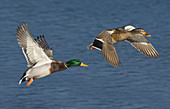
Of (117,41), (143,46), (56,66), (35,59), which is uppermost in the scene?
(117,41)

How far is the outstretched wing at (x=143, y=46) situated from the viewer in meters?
14.3

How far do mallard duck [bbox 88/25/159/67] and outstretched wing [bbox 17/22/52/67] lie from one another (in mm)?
1734

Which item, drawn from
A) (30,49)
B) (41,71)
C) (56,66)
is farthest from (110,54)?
(30,49)

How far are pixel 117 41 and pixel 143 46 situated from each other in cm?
88

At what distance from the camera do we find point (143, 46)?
14.5 meters

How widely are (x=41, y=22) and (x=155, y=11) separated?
195 inches

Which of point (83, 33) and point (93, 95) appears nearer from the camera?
point (93, 95)

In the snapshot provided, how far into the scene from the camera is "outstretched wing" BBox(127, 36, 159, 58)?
1431cm

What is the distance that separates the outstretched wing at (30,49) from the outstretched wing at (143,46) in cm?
366

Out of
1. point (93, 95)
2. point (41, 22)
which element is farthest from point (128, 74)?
point (41, 22)

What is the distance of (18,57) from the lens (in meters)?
15.4

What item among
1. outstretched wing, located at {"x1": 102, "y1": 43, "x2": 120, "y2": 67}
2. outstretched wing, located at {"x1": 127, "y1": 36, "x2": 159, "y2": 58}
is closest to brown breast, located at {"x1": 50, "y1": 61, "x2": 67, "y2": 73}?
outstretched wing, located at {"x1": 102, "y1": 43, "x2": 120, "y2": 67}

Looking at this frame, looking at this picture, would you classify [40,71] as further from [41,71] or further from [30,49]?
[30,49]

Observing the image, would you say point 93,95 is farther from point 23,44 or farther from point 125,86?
point 23,44
